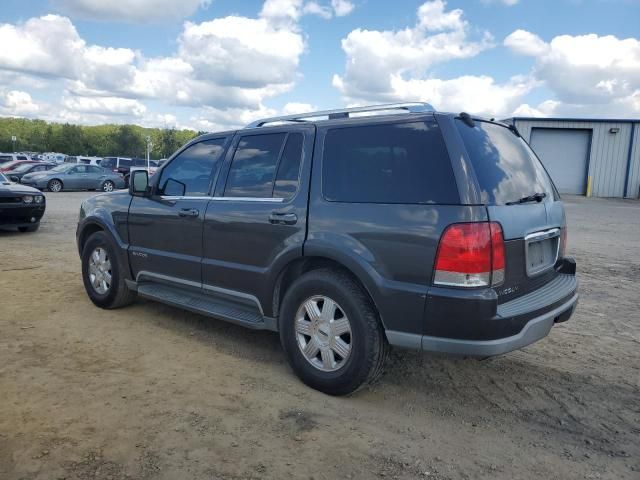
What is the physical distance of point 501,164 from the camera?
348cm

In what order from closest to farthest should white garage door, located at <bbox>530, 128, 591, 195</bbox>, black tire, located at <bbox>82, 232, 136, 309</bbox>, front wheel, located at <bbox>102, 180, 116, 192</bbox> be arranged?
black tire, located at <bbox>82, 232, 136, 309</bbox> < front wheel, located at <bbox>102, 180, 116, 192</bbox> < white garage door, located at <bbox>530, 128, 591, 195</bbox>

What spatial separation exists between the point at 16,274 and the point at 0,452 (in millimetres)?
4993

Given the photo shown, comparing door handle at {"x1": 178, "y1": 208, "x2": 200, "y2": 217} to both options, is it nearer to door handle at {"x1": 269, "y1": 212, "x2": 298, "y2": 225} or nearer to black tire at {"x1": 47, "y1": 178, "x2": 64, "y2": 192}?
door handle at {"x1": 269, "y1": 212, "x2": 298, "y2": 225}

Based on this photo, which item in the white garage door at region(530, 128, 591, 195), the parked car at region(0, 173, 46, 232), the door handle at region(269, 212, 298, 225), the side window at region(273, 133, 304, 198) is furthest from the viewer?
the white garage door at region(530, 128, 591, 195)

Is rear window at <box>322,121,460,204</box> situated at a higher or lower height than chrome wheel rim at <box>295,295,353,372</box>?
higher

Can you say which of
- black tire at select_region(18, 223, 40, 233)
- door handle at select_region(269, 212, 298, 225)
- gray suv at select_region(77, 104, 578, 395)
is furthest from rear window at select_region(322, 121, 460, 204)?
black tire at select_region(18, 223, 40, 233)

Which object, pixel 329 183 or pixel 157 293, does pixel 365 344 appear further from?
pixel 157 293

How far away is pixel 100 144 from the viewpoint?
105000 millimetres

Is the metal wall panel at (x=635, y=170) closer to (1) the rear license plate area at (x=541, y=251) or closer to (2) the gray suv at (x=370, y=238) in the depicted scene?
(2) the gray suv at (x=370, y=238)

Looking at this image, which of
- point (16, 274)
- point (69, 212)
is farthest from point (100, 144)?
point (16, 274)

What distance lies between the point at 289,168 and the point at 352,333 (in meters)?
1.36

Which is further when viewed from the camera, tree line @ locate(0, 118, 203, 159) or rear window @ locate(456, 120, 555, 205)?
tree line @ locate(0, 118, 203, 159)

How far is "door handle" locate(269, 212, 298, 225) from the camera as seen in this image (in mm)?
3836

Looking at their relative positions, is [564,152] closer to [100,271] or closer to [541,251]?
[541,251]
